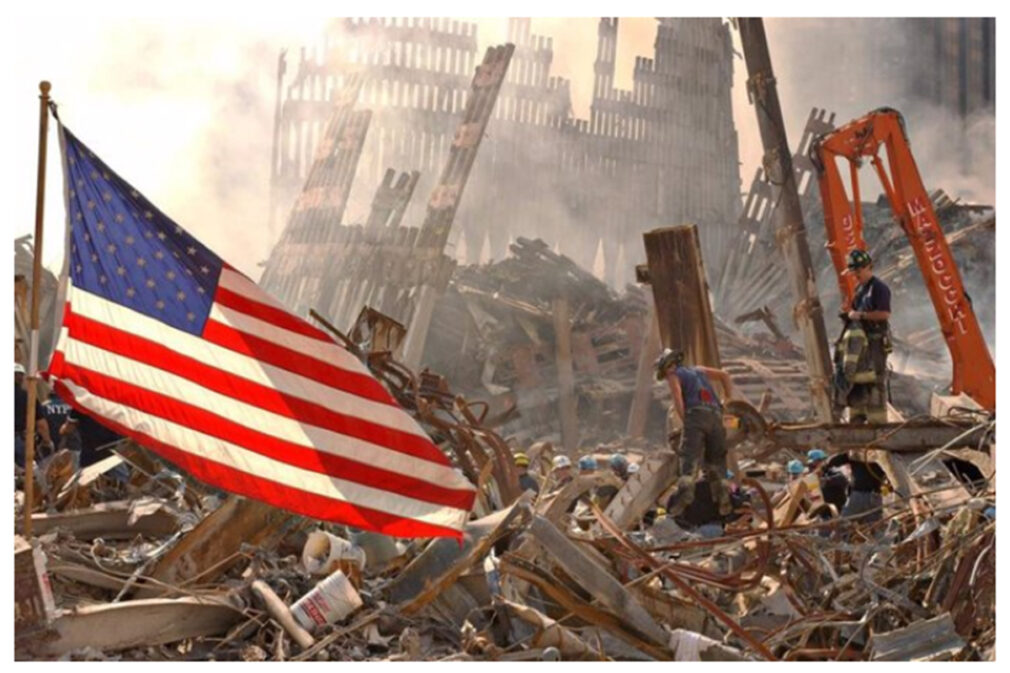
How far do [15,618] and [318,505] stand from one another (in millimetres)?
1423

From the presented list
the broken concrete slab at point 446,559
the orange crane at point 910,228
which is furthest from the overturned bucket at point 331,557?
the orange crane at point 910,228

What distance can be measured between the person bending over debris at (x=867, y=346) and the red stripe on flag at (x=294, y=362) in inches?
185

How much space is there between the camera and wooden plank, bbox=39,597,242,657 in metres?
6.99

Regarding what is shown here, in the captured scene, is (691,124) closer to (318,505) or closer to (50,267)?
(50,267)

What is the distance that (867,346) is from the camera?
11.0 meters

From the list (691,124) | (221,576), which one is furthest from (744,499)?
(691,124)

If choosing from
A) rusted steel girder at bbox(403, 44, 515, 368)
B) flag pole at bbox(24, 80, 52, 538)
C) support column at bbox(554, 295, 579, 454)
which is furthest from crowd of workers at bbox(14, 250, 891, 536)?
rusted steel girder at bbox(403, 44, 515, 368)

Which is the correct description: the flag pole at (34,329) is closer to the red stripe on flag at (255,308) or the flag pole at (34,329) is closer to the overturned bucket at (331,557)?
the red stripe on flag at (255,308)

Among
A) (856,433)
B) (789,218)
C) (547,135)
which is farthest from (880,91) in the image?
(856,433)

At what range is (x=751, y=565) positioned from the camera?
877 cm

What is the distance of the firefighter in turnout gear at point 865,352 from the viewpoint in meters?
10.9

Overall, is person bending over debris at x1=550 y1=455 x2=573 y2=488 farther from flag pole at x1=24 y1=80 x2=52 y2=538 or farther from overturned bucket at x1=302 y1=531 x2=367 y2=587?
flag pole at x1=24 y1=80 x2=52 y2=538

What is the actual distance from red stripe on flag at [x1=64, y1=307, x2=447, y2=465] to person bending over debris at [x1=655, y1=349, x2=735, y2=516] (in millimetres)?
3415

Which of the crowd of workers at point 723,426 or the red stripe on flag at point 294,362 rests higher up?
the red stripe on flag at point 294,362
